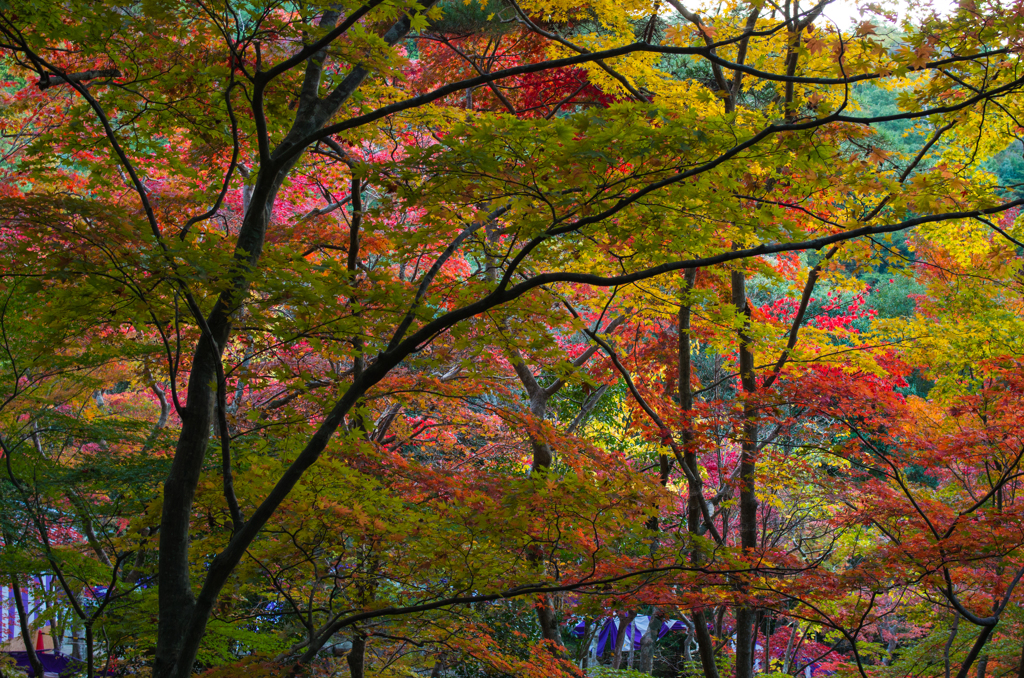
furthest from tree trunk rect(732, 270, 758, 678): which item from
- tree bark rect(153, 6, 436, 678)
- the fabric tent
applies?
the fabric tent

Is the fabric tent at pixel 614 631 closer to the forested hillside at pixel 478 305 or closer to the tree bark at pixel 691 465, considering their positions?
the forested hillside at pixel 478 305

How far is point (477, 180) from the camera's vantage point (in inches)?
126

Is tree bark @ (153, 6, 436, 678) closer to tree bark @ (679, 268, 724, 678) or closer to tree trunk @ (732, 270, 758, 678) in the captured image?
tree bark @ (679, 268, 724, 678)

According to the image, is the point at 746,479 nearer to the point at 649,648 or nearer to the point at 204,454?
the point at 204,454

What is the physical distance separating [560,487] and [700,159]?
91.1 inches

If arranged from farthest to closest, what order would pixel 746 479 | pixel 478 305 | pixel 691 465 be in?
pixel 691 465 → pixel 746 479 → pixel 478 305

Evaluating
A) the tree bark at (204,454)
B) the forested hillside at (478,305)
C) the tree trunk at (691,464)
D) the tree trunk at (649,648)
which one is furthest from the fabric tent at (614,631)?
the tree bark at (204,454)

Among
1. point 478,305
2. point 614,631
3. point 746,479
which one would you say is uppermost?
point 746,479

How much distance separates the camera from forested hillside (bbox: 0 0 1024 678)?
3.21 m

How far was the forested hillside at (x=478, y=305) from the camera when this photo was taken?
3211 mm

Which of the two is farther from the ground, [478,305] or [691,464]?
[691,464]

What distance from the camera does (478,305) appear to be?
3.00 metres

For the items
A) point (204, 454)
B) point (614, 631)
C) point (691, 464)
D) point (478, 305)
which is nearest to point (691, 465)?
point (691, 464)

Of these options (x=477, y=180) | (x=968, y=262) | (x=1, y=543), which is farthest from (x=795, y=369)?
(x=1, y=543)
